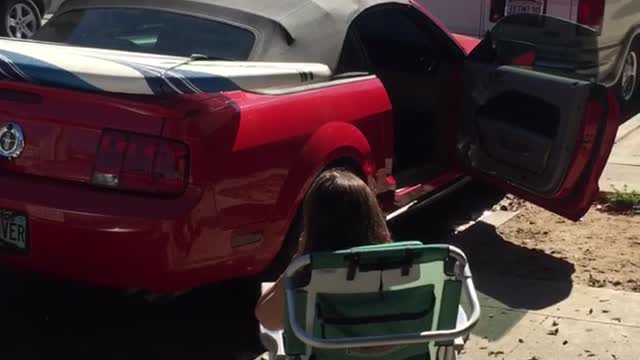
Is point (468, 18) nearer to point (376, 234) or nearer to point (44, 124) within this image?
point (44, 124)

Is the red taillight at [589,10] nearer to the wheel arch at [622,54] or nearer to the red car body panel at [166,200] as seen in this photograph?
the wheel arch at [622,54]

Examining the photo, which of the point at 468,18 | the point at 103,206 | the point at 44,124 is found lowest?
the point at 468,18

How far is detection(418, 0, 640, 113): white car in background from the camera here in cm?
829

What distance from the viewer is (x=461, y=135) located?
589 centimetres

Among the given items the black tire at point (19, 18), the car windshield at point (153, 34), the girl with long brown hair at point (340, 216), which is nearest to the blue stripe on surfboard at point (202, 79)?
the car windshield at point (153, 34)

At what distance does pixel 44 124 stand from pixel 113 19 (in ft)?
4.00

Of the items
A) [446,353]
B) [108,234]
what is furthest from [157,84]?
[446,353]

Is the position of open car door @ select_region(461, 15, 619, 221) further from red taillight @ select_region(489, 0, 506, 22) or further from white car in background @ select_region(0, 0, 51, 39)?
white car in background @ select_region(0, 0, 51, 39)

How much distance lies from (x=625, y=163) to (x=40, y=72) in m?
5.14

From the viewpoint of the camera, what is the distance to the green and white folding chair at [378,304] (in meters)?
2.65

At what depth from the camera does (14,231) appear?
13.3ft

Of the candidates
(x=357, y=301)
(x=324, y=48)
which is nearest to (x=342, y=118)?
(x=324, y=48)

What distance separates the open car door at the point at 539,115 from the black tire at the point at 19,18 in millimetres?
6404

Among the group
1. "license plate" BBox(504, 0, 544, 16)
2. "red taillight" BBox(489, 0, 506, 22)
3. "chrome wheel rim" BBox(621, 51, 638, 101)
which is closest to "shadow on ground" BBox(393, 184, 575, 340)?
"license plate" BBox(504, 0, 544, 16)
